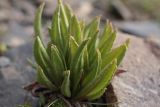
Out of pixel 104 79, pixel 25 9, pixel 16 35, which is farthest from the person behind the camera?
pixel 25 9

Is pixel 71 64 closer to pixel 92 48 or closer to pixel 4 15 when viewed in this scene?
pixel 92 48

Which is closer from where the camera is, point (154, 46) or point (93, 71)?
point (93, 71)

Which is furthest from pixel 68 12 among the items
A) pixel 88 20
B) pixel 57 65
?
pixel 88 20

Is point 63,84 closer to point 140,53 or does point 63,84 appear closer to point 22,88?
point 22,88

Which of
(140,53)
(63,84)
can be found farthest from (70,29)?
(140,53)

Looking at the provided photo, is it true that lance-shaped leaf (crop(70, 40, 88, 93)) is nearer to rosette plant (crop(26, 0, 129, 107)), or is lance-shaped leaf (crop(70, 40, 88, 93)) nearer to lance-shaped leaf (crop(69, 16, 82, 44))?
rosette plant (crop(26, 0, 129, 107))

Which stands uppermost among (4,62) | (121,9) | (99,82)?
(99,82)

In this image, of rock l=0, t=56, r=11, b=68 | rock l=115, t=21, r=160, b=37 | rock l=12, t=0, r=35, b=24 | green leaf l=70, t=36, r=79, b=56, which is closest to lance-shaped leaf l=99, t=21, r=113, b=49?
green leaf l=70, t=36, r=79, b=56
